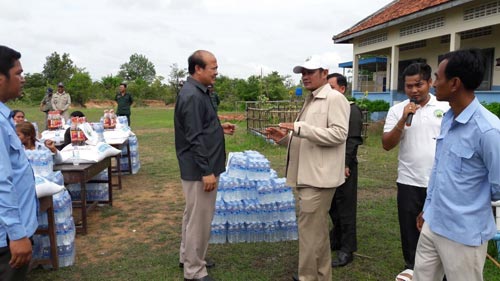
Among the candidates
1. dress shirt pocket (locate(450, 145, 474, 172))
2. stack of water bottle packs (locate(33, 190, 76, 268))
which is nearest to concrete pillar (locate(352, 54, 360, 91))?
stack of water bottle packs (locate(33, 190, 76, 268))

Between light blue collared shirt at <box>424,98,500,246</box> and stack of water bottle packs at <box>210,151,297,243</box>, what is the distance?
257cm

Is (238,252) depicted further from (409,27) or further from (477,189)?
(409,27)

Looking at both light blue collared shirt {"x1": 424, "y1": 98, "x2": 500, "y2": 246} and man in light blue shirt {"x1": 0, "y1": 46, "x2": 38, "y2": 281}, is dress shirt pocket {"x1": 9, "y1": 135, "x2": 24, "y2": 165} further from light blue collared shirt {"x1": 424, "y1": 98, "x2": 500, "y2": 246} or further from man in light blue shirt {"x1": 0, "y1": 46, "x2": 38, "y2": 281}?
light blue collared shirt {"x1": 424, "y1": 98, "x2": 500, "y2": 246}

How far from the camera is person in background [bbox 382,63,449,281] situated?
126 inches

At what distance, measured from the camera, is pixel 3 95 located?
2141 millimetres

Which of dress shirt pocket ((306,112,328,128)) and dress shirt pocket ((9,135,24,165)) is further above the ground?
dress shirt pocket ((306,112,328,128))

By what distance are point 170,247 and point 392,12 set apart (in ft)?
44.8

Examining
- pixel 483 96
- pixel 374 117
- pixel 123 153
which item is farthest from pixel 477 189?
pixel 374 117

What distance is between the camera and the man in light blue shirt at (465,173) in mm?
1983

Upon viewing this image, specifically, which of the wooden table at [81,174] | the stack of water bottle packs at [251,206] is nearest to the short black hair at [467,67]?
the stack of water bottle packs at [251,206]

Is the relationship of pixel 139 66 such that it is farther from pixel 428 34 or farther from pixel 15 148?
pixel 15 148

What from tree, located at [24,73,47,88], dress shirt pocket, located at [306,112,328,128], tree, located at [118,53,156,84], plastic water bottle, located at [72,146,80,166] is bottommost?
plastic water bottle, located at [72,146,80,166]

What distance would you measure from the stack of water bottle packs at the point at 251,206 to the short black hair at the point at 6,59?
278cm

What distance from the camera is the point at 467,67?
199cm
